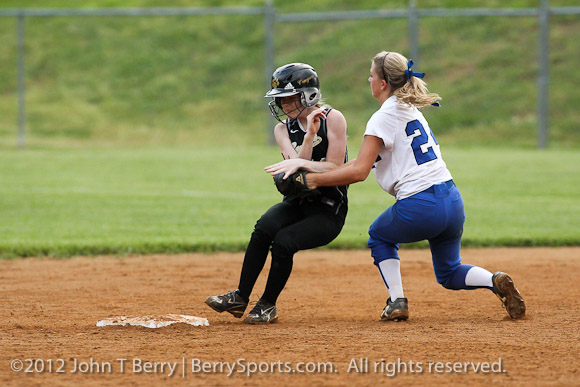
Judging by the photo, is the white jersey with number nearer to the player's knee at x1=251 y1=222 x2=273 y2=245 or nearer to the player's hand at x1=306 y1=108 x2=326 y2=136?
the player's hand at x1=306 y1=108 x2=326 y2=136

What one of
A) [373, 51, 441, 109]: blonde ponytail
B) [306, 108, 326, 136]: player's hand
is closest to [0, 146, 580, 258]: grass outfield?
[306, 108, 326, 136]: player's hand

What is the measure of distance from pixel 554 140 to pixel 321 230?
15.1m

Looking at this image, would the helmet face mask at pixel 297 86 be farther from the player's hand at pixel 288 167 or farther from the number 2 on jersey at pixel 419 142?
the number 2 on jersey at pixel 419 142

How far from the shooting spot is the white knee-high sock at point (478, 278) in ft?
16.7

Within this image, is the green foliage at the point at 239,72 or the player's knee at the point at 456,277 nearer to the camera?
the player's knee at the point at 456,277

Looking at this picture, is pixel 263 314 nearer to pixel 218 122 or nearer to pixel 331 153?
pixel 331 153

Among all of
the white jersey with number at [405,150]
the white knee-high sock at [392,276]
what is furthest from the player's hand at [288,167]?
the white knee-high sock at [392,276]

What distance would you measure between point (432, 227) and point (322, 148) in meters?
0.84

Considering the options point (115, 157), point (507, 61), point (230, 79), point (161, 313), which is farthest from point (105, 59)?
point (161, 313)

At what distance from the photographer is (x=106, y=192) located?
12.3 metres

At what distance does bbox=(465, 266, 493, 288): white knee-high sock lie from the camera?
5.10 m

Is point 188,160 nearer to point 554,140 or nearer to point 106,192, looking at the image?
point 106,192

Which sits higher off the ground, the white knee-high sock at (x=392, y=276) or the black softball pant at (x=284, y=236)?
the black softball pant at (x=284, y=236)

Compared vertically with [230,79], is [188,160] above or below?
below
